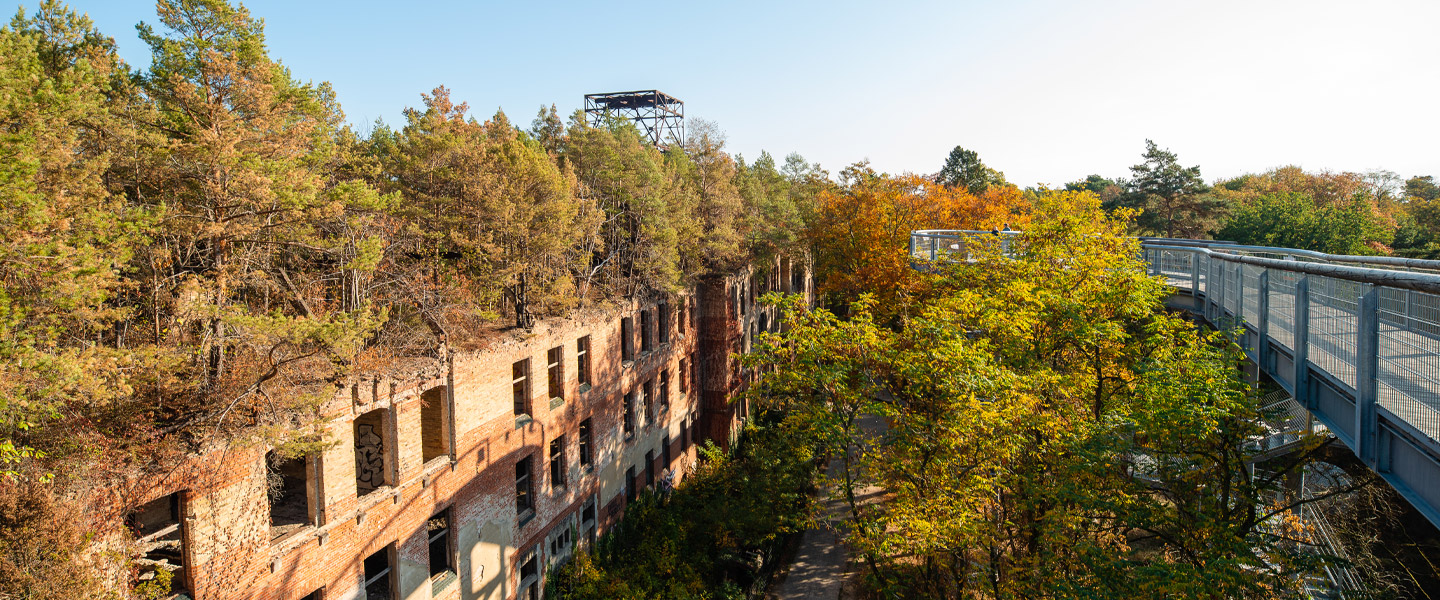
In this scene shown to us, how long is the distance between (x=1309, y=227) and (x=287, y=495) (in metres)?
51.0

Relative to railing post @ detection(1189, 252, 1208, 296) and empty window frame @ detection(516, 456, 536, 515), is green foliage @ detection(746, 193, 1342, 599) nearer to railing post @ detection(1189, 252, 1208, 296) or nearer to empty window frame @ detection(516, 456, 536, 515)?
railing post @ detection(1189, 252, 1208, 296)

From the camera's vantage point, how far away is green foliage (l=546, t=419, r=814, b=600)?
18750mm

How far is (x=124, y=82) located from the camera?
393 inches

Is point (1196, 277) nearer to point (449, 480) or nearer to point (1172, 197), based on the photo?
point (449, 480)

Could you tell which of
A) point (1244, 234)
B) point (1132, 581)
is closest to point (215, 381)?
point (1132, 581)

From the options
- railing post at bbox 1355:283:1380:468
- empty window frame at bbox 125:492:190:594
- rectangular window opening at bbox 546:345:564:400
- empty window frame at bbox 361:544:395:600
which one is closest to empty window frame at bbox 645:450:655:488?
rectangular window opening at bbox 546:345:564:400

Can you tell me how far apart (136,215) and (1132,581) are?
13.9 meters

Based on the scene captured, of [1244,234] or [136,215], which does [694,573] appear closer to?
[136,215]

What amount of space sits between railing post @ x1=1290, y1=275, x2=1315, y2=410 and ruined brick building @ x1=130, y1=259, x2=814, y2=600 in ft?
43.7

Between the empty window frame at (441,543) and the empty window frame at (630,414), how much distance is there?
29.5 ft

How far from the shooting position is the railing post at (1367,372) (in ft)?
22.6

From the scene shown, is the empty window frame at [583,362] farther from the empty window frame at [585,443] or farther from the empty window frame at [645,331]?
the empty window frame at [645,331]

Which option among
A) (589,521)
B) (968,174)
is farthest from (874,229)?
(968,174)

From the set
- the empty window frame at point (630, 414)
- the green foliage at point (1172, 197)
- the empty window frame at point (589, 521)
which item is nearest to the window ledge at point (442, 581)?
the empty window frame at point (589, 521)
